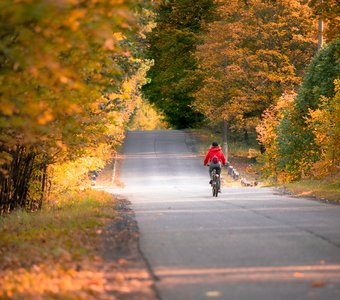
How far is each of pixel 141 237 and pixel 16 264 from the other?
345 cm

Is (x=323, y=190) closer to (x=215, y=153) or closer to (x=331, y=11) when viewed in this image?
(x=215, y=153)

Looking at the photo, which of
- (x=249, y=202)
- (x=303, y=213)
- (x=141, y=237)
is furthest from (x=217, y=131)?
(x=141, y=237)

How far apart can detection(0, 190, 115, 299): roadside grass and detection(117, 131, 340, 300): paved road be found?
2.70 feet

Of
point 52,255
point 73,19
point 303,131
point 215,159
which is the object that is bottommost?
point 52,255

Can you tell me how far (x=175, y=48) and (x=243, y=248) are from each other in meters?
58.7

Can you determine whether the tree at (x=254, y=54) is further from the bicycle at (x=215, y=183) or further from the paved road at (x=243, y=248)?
the paved road at (x=243, y=248)

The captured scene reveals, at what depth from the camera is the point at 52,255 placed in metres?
12.0

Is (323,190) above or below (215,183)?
below

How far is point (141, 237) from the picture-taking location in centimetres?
1448

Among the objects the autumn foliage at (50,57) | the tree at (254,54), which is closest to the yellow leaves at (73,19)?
the autumn foliage at (50,57)

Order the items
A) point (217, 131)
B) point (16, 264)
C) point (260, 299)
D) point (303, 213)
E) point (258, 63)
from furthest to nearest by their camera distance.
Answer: point (217, 131)
point (258, 63)
point (303, 213)
point (16, 264)
point (260, 299)

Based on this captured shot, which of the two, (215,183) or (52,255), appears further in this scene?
(215,183)

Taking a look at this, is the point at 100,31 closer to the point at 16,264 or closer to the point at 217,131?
the point at 16,264

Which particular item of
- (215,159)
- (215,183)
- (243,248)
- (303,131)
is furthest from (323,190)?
(243,248)
